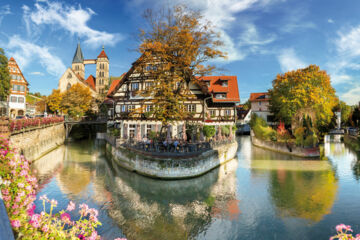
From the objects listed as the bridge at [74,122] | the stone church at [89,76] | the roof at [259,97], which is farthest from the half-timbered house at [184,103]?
the stone church at [89,76]

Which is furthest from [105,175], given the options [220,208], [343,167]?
[343,167]

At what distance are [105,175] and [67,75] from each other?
69466mm

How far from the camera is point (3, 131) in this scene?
19.6m

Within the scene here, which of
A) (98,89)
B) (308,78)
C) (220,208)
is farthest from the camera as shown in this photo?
(98,89)

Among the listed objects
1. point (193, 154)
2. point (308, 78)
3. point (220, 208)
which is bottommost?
point (220, 208)

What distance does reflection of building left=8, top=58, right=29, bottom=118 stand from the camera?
164 ft

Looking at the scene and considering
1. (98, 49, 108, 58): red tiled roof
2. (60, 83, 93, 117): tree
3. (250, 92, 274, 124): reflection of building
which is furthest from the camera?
(98, 49, 108, 58): red tiled roof

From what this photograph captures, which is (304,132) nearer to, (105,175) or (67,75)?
(105,175)

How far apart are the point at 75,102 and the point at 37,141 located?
26.1 m

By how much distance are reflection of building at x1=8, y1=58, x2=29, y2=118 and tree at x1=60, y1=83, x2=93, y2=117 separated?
9510 millimetres

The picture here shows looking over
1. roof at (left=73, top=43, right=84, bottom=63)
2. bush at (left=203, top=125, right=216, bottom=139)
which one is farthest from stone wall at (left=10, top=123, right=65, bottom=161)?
roof at (left=73, top=43, right=84, bottom=63)

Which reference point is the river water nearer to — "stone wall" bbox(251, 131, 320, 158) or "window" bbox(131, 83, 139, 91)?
"stone wall" bbox(251, 131, 320, 158)

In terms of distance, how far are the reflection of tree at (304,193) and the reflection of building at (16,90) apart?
58.7 m

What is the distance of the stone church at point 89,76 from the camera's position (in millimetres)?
76438
